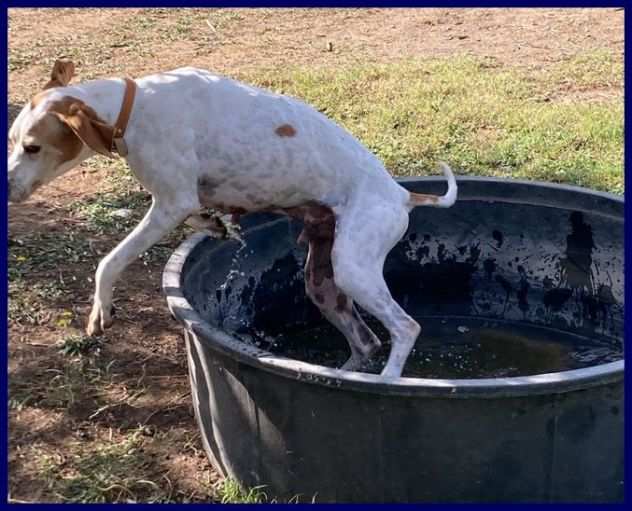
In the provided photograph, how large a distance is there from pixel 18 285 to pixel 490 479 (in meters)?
2.80

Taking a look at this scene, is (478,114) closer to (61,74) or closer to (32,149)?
(61,74)

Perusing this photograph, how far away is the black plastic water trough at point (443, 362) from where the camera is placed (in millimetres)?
3363

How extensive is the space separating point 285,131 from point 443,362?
1.59 m

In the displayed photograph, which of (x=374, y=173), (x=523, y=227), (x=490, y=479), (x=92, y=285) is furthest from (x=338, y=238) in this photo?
(x=92, y=285)

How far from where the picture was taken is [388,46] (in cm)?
981

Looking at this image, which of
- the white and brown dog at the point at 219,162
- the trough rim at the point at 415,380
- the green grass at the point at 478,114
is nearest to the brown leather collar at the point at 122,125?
the white and brown dog at the point at 219,162

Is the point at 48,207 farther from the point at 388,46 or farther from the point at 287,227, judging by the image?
the point at 388,46

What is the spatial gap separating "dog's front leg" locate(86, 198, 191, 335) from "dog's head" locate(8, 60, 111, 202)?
0.31 metres

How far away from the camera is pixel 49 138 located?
3742mm

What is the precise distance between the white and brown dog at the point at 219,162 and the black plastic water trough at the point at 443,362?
0.34 meters

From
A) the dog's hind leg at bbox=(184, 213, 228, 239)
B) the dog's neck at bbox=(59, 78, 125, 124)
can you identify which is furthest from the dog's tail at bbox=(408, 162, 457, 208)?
the dog's neck at bbox=(59, 78, 125, 124)

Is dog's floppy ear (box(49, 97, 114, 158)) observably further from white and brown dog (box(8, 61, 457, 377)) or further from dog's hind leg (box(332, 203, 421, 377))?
dog's hind leg (box(332, 203, 421, 377))

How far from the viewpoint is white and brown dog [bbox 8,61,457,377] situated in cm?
379

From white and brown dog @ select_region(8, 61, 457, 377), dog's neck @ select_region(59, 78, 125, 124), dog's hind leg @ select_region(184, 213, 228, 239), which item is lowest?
dog's hind leg @ select_region(184, 213, 228, 239)
